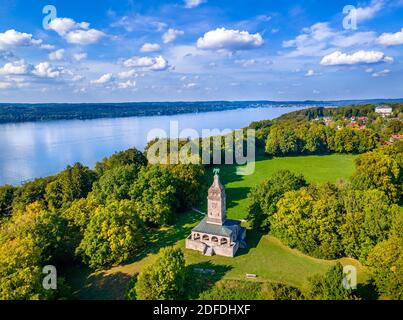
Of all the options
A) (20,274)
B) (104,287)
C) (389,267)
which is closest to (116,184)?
(104,287)

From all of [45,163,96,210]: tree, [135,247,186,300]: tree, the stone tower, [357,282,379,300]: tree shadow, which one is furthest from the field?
[45,163,96,210]: tree

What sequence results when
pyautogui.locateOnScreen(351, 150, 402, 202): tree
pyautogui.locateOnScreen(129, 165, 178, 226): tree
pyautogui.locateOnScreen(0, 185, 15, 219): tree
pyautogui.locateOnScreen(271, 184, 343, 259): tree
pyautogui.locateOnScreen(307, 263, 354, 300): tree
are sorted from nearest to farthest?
pyautogui.locateOnScreen(307, 263, 354, 300): tree < pyautogui.locateOnScreen(271, 184, 343, 259): tree < pyautogui.locateOnScreen(129, 165, 178, 226): tree < pyautogui.locateOnScreen(351, 150, 402, 202): tree < pyautogui.locateOnScreen(0, 185, 15, 219): tree

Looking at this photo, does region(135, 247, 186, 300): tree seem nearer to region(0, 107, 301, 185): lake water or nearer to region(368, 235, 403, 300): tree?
region(368, 235, 403, 300): tree

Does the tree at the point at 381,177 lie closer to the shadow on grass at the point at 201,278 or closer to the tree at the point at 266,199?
the tree at the point at 266,199

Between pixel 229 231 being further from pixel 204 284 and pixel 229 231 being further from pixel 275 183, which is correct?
pixel 275 183

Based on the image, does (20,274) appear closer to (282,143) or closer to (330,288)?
(330,288)
